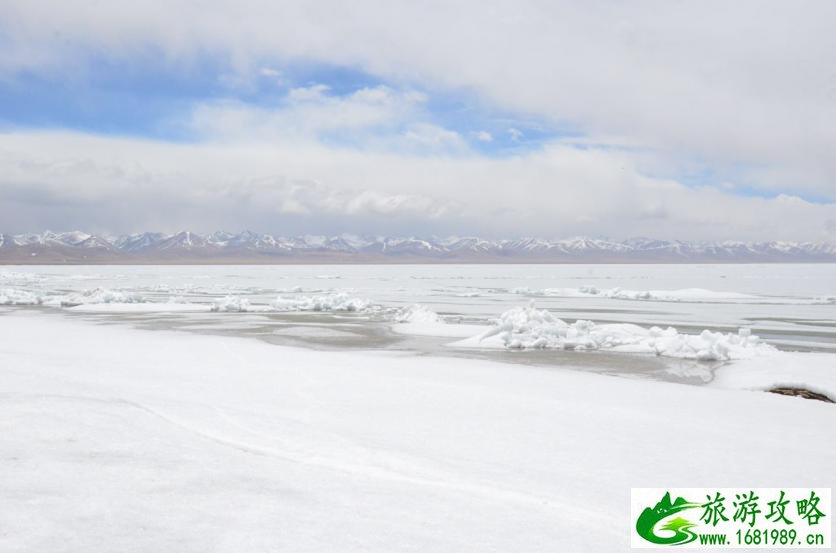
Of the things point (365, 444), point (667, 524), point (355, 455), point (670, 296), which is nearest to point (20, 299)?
point (365, 444)

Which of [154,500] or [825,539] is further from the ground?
[154,500]

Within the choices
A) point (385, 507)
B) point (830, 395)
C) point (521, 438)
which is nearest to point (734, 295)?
point (830, 395)

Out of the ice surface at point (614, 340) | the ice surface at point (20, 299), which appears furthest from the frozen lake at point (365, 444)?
the ice surface at point (20, 299)

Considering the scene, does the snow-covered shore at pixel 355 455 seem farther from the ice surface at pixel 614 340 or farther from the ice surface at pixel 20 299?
the ice surface at pixel 20 299

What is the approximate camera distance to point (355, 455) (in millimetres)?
4652

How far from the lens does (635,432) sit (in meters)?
5.96

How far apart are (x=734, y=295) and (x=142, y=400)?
37736 mm

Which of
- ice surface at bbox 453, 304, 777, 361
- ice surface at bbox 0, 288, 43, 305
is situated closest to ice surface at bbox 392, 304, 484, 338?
ice surface at bbox 453, 304, 777, 361

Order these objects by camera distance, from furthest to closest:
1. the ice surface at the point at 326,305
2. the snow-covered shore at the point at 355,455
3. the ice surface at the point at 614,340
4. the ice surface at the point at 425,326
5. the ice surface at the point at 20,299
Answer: the ice surface at the point at 20,299 < the ice surface at the point at 326,305 < the ice surface at the point at 425,326 < the ice surface at the point at 614,340 < the snow-covered shore at the point at 355,455

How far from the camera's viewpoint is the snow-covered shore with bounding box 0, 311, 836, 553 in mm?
3182

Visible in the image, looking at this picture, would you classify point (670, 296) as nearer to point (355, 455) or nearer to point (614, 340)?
point (614, 340)

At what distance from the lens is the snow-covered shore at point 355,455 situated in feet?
10.4

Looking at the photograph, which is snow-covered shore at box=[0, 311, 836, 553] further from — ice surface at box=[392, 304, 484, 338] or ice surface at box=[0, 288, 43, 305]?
ice surface at box=[0, 288, 43, 305]

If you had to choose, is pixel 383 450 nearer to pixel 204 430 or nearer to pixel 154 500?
pixel 204 430
